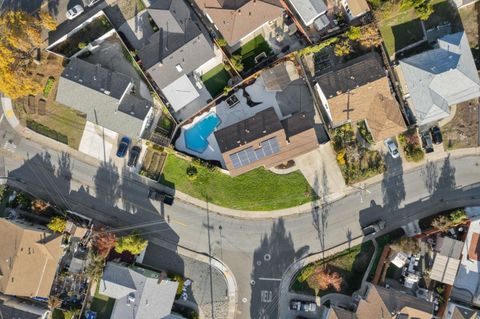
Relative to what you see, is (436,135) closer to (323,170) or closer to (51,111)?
(323,170)

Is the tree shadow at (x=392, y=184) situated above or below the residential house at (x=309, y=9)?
below

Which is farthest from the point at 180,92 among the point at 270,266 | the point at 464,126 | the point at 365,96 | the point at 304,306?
the point at 464,126

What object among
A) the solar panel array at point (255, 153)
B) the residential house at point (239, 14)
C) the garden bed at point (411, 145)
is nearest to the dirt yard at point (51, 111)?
the solar panel array at point (255, 153)

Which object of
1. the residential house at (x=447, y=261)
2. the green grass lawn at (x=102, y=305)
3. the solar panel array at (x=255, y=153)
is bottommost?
the green grass lawn at (x=102, y=305)

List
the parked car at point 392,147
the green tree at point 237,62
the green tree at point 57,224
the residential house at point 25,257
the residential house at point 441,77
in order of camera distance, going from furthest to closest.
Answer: the parked car at point 392,147 → the green tree at point 57,224 → the green tree at point 237,62 → the residential house at point 25,257 → the residential house at point 441,77

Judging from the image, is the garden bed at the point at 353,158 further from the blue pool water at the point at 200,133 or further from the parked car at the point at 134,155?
the parked car at the point at 134,155

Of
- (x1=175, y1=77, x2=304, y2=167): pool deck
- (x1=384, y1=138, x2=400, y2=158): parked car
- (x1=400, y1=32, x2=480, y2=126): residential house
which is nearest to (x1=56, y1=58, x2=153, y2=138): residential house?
(x1=175, y1=77, x2=304, y2=167): pool deck

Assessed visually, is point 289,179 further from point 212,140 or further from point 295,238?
point 212,140

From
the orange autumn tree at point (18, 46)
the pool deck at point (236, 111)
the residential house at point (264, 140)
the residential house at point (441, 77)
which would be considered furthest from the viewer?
the pool deck at point (236, 111)
